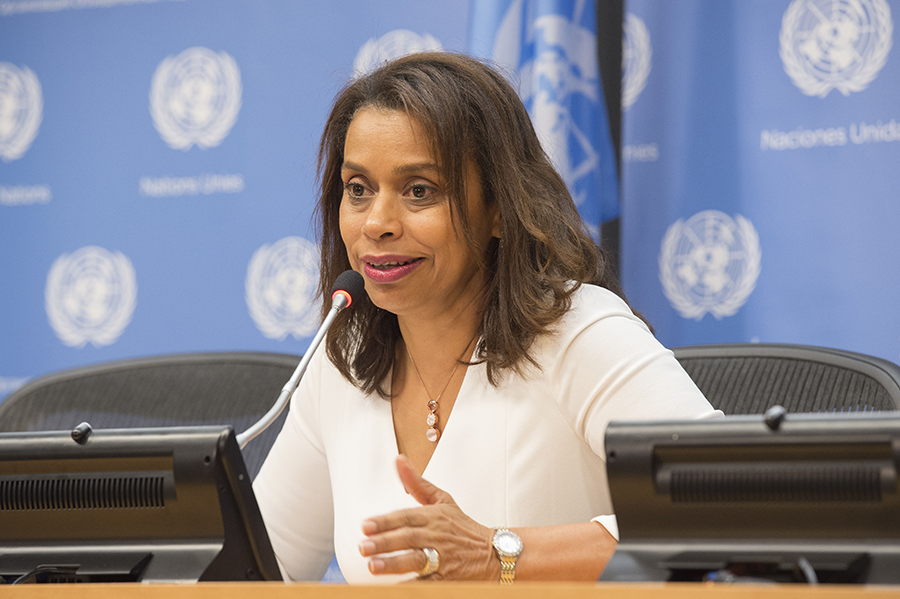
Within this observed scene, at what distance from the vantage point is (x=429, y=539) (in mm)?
943

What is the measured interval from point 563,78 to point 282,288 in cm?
107

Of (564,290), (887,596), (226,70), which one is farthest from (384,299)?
(226,70)

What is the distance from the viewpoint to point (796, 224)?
210 centimetres

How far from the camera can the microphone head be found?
4.08 ft

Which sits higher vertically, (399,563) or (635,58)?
(635,58)

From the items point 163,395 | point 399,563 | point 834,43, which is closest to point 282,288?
point 163,395

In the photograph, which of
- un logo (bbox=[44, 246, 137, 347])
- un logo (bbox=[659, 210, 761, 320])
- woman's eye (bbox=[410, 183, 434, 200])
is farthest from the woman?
un logo (bbox=[44, 246, 137, 347])

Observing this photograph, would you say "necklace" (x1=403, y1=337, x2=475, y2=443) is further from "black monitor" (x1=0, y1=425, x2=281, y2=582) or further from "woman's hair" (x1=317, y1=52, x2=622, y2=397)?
"black monitor" (x1=0, y1=425, x2=281, y2=582)

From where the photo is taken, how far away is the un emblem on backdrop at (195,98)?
2.75m

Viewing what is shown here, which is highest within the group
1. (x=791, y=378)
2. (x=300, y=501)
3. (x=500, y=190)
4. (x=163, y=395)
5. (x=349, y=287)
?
(x=500, y=190)

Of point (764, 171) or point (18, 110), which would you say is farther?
point (18, 110)

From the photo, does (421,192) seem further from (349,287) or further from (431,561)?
(431,561)

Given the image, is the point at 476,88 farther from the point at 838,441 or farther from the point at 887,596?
the point at 887,596

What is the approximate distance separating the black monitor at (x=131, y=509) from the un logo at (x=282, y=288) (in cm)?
165
